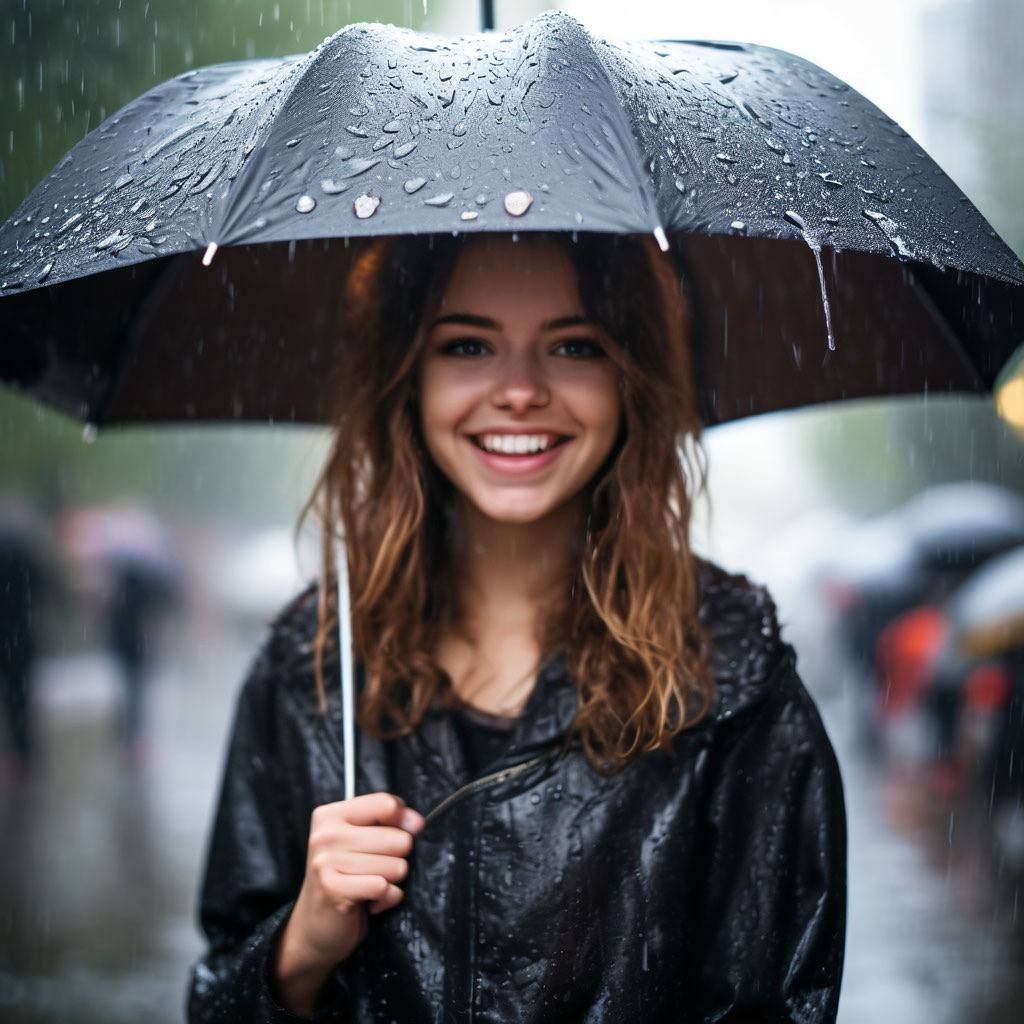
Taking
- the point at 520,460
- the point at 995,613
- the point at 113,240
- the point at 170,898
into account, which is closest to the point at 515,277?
the point at 520,460

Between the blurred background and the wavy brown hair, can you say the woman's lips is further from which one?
the blurred background

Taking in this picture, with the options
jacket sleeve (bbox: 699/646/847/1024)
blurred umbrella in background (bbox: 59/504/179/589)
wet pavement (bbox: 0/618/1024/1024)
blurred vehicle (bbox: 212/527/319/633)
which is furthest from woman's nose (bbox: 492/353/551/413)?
blurred vehicle (bbox: 212/527/319/633)

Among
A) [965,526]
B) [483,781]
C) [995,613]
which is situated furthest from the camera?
[965,526]

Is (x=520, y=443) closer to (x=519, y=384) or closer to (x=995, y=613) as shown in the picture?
(x=519, y=384)

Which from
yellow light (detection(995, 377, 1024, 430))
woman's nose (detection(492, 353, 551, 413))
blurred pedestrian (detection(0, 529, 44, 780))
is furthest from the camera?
blurred pedestrian (detection(0, 529, 44, 780))

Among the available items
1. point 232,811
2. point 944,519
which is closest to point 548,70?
point 232,811

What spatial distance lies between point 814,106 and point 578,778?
3.98 ft

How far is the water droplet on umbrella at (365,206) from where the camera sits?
6.06 ft

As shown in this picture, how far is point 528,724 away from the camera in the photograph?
2.45 meters

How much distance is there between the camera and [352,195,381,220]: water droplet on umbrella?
1.85m

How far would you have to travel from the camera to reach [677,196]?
6.19 feet

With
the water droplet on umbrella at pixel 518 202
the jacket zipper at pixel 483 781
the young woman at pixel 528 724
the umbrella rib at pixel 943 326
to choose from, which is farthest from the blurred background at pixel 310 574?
the water droplet on umbrella at pixel 518 202

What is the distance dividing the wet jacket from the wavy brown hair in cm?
8

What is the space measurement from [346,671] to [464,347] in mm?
631
